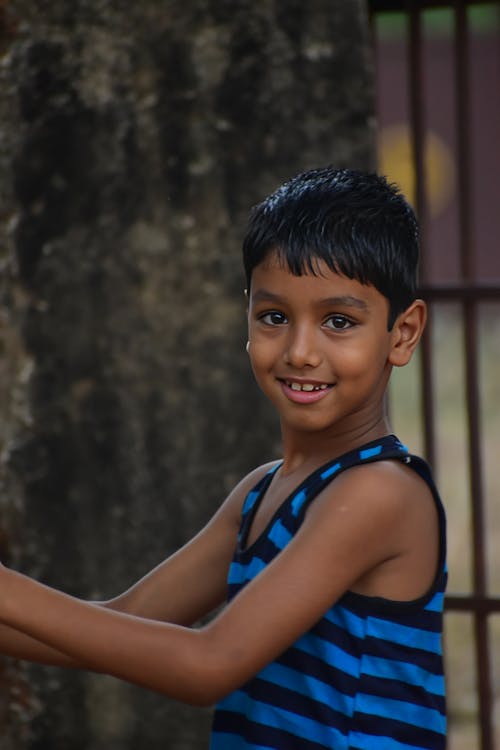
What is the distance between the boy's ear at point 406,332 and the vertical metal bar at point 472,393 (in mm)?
1408

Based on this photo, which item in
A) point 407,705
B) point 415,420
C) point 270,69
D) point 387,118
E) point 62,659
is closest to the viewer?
point 407,705

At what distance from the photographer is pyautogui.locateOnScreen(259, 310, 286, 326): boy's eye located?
1.70 m

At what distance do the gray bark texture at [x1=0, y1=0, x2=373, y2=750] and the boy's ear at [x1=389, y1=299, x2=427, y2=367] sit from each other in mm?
1063

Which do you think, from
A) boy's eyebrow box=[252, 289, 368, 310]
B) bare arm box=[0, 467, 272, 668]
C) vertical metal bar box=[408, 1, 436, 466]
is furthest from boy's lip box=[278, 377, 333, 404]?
vertical metal bar box=[408, 1, 436, 466]

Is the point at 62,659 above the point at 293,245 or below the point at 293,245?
below

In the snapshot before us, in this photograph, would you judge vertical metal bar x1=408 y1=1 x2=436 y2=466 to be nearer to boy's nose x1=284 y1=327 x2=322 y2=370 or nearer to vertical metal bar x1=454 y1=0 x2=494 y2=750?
vertical metal bar x1=454 y1=0 x2=494 y2=750

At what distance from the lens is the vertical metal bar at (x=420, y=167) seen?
3.10 metres

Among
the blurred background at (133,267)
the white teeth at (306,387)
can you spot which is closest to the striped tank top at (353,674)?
the white teeth at (306,387)

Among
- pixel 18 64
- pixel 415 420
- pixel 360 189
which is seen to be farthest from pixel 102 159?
pixel 415 420

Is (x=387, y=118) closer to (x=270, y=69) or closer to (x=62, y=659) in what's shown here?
(x=270, y=69)

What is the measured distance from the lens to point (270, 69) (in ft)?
9.14

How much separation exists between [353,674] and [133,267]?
1408 mm

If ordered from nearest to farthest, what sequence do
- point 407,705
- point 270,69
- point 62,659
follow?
point 407,705
point 62,659
point 270,69

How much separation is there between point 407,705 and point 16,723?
4.74 feet
